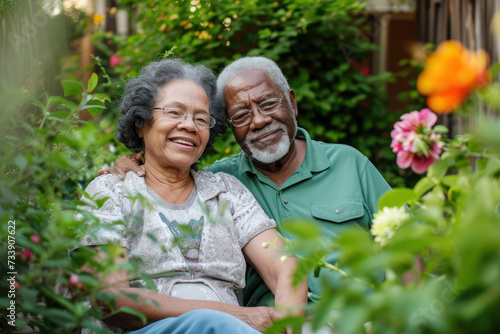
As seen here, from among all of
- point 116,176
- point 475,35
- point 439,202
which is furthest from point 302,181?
point 475,35

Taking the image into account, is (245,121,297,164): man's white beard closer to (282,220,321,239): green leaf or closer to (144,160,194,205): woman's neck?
(144,160,194,205): woman's neck

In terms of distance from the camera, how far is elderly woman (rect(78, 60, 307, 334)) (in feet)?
6.03

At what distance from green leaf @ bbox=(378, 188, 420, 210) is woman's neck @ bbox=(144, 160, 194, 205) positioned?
131cm

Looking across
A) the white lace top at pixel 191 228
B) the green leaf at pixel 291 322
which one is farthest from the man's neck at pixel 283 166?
the green leaf at pixel 291 322

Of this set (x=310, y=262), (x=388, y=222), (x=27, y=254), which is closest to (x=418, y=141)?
(x=388, y=222)

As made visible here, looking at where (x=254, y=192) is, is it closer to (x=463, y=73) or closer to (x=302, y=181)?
(x=302, y=181)

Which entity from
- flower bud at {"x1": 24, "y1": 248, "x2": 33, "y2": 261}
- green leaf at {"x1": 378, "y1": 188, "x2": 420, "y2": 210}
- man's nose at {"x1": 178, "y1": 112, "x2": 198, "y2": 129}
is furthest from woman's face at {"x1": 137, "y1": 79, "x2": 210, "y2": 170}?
green leaf at {"x1": 378, "y1": 188, "x2": 420, "y2": 210}

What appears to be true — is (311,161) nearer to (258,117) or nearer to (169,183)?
(258,117)

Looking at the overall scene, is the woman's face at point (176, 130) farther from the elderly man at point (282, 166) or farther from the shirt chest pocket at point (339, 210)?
the shirt chest pocket at point (339, 210)

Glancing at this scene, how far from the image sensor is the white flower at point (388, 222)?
0.95m

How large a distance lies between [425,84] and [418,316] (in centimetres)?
33

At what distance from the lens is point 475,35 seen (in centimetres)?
367

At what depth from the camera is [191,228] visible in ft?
6.60

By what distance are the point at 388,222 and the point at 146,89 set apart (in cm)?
148
